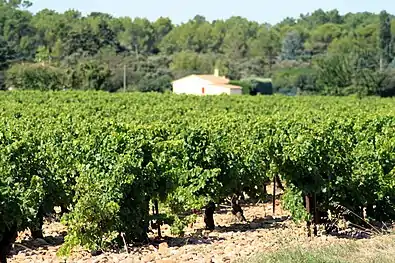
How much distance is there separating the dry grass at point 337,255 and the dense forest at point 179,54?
180ft

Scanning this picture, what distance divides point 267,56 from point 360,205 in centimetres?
11855

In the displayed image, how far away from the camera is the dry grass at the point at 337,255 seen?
21.5 ft

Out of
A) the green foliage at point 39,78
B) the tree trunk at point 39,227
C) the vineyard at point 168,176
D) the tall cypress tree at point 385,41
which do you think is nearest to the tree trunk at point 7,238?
the vineyard at point 168,176

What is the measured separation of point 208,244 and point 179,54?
99.7 meters

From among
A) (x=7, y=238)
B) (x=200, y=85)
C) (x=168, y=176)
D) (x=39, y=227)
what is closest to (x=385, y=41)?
(x=200, y=85)

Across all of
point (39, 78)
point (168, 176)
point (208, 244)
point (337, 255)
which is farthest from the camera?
point (39, 78)

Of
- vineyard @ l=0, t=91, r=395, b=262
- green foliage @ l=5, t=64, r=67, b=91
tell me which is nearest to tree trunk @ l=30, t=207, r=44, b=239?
vineyard @ l=0, t=91, r=395, b=262

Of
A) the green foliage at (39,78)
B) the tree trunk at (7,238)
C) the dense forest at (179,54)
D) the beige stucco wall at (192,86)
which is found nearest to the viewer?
the tree trunk at (7,238)

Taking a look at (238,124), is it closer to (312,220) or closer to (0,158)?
(312,220)

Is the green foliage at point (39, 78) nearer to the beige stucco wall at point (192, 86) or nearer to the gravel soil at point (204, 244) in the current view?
the beige stucco wall at point (192, 86)

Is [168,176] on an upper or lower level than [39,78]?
lower

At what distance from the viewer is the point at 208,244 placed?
9.36m

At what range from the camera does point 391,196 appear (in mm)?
10352

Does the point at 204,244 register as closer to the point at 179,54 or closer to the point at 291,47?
the point at 179,54
